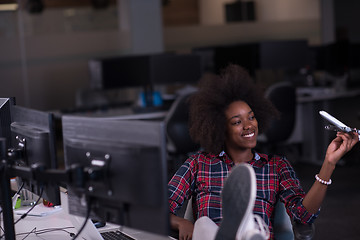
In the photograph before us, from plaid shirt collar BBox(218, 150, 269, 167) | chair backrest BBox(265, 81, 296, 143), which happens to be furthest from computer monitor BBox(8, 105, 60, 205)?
chair backrest BBox(265, 81, 296, 143)

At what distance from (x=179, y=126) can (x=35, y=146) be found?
3.19 m

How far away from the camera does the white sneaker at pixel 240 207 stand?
65.3 inches

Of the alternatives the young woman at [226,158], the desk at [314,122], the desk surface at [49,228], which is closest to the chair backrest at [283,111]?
the desk at [314,122]

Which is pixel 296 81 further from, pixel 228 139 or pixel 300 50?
pixel 228 139

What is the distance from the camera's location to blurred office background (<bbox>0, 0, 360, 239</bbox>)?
6.27 metres

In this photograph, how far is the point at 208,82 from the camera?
8.13ft

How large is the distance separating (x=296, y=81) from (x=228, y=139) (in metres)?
4.68

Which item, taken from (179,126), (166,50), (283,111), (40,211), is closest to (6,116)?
(40,211)

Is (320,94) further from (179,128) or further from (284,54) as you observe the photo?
(179,128)

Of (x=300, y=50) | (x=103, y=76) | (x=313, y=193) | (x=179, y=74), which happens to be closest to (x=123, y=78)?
(x=103, y=76)

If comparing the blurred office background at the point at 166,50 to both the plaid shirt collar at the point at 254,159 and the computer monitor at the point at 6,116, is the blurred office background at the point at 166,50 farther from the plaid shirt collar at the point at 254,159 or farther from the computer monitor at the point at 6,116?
the computer monitor at the point at 6,116

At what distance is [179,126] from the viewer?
202 inches

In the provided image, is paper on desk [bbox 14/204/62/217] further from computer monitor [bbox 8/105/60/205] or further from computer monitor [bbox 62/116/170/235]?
computer monitor [bbox 62/116/170/235]

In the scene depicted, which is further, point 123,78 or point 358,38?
point 358,38
